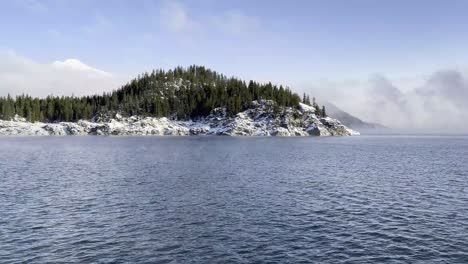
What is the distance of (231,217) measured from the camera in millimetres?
44625

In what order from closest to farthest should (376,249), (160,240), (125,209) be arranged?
1. (376,249)
2. (160,240)
3. (125,209)

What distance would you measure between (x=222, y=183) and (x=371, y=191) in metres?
24.8

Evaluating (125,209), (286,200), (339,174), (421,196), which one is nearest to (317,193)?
(286,200)

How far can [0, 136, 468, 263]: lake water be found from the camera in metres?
32.8

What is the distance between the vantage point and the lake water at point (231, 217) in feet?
108

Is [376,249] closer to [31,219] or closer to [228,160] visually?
[31,219]

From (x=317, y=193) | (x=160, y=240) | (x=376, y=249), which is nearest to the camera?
(x=376, y=249)

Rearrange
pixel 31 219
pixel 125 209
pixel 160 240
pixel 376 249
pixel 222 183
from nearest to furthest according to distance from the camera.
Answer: pixel 376 249, pixel 160 240, pixel 31 219, pixel 125 209, pixel 222 183

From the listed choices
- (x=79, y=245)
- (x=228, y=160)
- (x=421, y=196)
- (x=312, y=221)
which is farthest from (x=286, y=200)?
(x=228, y=160)

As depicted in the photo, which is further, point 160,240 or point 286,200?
point 286,200

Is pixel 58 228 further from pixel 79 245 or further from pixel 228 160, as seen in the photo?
pixel 228 160

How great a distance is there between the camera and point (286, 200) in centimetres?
5353

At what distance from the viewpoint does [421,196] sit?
185ft

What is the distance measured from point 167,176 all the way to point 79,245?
4048 cm
